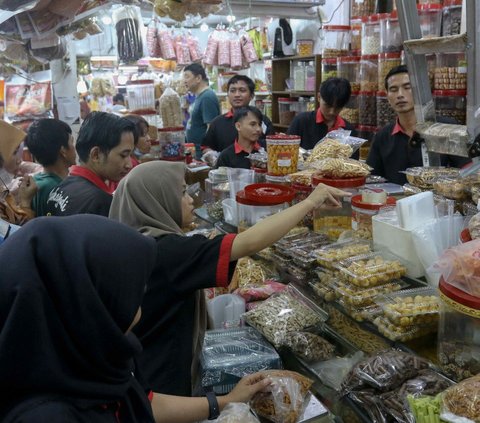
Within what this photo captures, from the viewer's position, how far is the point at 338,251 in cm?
181

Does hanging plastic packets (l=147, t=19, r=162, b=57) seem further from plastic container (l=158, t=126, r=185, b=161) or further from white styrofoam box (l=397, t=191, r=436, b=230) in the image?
white styrofoam box (l=397, t=191, r=436, b=230)

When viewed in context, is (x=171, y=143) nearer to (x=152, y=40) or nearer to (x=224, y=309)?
(x=152, y=40)

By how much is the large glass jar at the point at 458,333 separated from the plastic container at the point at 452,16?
10.2 ft

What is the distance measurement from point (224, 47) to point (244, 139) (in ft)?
9.55

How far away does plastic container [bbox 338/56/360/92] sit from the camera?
5.07 meters

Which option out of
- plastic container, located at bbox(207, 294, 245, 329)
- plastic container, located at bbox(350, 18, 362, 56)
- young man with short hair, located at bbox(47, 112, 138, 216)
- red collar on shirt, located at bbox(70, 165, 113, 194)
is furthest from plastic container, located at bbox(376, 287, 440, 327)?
plastic container, located at bbox(350, 18, 362, 56)

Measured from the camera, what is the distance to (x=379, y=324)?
1.48 m

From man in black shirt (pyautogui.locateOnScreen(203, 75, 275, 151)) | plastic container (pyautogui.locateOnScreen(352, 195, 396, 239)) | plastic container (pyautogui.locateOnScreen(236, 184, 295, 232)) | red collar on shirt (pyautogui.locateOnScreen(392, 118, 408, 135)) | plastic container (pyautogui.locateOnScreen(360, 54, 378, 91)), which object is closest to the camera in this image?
plastic container (pyautogui.locateOnScreen(352, 195, 396, 239))

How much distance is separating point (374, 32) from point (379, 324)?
3.92 meters

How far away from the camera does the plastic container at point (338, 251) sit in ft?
5.74

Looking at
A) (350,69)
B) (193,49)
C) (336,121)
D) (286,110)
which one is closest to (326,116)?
(336,121)

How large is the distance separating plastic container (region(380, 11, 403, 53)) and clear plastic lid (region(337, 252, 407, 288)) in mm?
3250

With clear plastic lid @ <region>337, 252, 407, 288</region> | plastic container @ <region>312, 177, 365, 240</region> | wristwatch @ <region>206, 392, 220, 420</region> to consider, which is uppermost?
plastic container @ <region>312, 177, 365, 240</region>

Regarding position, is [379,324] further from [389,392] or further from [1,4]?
[1,4]
